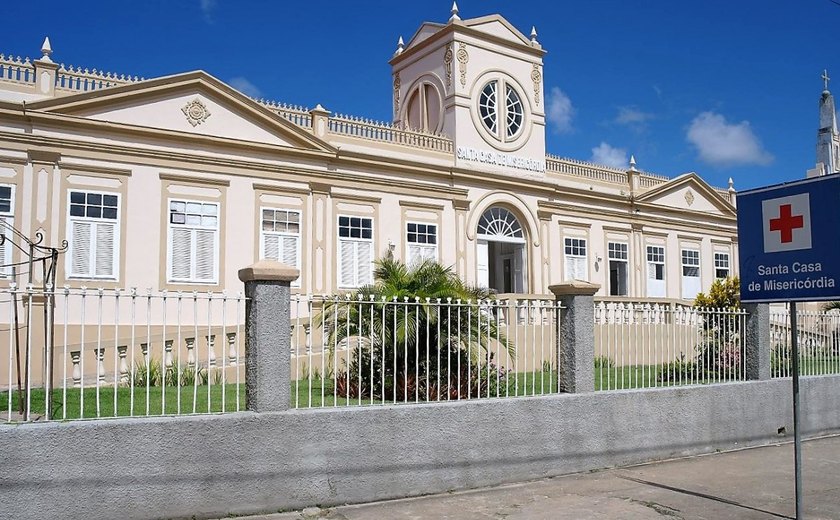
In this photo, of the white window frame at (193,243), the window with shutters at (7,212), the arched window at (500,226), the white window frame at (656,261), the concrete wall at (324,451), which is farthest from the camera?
the white window frame at (656,261)

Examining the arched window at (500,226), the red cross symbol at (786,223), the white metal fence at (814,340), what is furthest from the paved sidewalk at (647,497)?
the arched window at (500,226)

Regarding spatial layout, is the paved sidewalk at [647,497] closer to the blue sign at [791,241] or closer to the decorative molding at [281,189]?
the blue sign at [791,241]

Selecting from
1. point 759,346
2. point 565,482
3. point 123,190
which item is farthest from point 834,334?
point 123,190

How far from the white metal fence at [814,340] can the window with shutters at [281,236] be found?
30.4 ft

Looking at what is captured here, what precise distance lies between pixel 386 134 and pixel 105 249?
697 centimetres

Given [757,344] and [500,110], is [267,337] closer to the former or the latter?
[757,344]

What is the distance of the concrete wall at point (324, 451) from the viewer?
18.1 ft

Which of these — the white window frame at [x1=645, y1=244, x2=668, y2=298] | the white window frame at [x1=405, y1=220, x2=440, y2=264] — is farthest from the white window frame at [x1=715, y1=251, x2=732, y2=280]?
the white window frame at [x1=405, y1=220, x2=440, y2=264]

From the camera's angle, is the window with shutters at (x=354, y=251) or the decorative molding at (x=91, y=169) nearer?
the decorative molding at (x=91, y=169)

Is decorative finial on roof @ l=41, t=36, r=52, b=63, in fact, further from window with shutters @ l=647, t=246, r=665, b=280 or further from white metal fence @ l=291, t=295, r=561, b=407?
window with shutters @ l=647, t=246, r=665, b=280

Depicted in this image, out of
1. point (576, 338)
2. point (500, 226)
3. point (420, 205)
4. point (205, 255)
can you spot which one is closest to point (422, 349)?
point (576, 338)

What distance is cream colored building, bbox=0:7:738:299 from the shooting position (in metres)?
13.7

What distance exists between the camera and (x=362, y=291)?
8.52 m

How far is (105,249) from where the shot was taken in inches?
550
